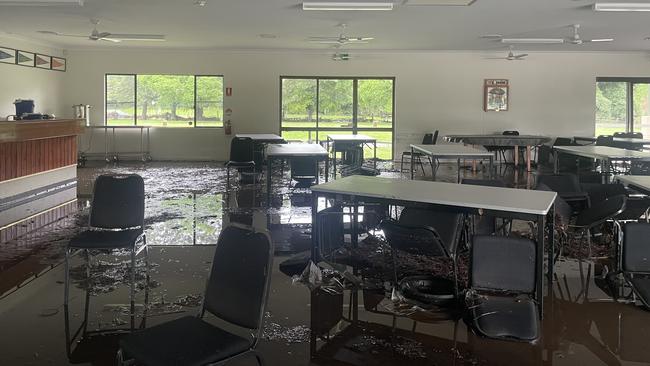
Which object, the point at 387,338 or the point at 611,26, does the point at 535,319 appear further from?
the point at 611,26

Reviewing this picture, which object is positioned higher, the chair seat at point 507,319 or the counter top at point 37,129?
the counter top at point 37,129

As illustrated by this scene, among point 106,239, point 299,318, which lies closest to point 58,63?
point 106,239

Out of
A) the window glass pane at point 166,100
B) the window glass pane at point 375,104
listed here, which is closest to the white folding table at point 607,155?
the window glass pane at point 375,104

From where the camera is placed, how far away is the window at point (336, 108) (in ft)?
45.4

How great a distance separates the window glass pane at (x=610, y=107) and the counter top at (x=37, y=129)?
12136mm

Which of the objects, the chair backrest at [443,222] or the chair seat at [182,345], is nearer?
the chair seat at [182,345]

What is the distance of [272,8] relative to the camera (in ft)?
26.9

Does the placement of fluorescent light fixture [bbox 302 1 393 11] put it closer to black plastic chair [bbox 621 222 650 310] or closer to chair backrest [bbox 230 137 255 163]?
chair backrest [bbox 230 137 255 163]

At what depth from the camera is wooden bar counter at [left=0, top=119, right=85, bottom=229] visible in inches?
269

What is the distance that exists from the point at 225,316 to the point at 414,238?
1.59m

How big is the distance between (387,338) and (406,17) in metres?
6.79

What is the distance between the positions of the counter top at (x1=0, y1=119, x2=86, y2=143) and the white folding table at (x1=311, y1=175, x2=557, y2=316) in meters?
4.69

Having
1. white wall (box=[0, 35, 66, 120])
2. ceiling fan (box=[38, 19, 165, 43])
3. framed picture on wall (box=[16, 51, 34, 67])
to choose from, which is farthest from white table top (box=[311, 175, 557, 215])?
framed picture on wall (box=[16, 51, 34, 67])

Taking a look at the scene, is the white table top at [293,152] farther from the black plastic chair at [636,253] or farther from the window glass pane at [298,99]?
the window glass pane at [298,99]
